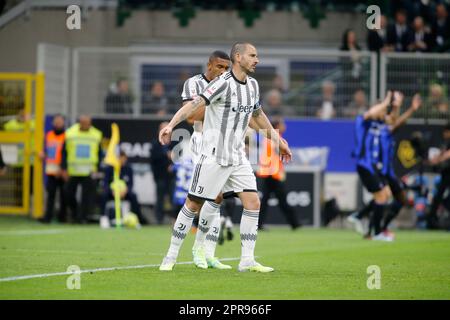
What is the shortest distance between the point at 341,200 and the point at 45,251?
401 inches

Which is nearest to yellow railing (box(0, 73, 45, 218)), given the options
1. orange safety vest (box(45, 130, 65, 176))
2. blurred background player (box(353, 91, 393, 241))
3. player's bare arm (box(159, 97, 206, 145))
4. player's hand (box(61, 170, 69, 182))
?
orange safety vest (box(45, 130, 65, 176))

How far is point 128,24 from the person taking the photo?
29.6 meters

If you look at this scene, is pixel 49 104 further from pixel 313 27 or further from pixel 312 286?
pixel 312 286

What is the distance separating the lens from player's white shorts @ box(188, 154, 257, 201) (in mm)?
11773

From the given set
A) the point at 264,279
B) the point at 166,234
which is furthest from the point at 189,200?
the point at 166,234

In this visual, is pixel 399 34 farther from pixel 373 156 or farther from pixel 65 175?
pixel 65 175

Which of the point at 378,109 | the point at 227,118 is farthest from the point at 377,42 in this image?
the point at 227,118

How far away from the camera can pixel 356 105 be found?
24.3 metres

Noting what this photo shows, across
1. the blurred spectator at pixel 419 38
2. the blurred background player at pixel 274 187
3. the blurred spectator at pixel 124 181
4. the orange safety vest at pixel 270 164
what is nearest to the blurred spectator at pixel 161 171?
the blurred spectator at pixel 124 181

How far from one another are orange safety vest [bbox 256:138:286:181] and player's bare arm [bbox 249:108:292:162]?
32.1ft

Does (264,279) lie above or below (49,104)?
below

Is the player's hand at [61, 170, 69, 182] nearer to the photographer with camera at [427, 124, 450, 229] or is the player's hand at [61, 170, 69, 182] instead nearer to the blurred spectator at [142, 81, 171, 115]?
the blurred spectator at [142, 81, 171, 115]

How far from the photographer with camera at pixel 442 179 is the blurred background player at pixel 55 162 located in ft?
25.7
